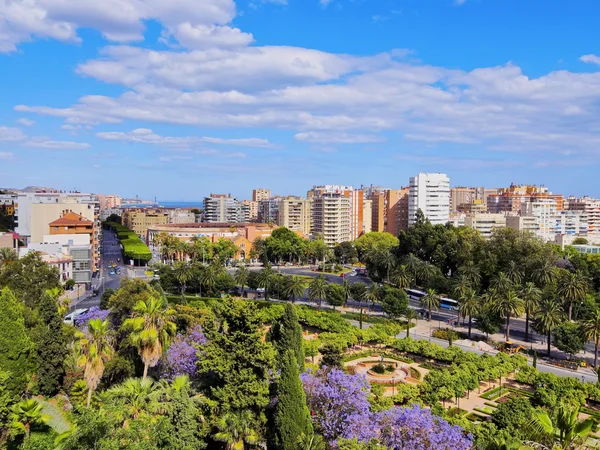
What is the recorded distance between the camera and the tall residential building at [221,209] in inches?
7229

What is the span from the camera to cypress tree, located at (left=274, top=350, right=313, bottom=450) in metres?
20.5

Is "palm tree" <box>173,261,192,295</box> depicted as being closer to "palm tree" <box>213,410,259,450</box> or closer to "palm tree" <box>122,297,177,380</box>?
"palm tree" <box>122,297,177,380</box>

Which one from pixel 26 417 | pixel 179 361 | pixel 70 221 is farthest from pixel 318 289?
pixel 70 221

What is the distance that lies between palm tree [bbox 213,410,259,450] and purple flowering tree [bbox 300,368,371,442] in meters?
3.08

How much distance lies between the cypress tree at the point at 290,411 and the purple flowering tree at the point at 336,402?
4.56ft

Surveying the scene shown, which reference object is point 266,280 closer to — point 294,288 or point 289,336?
point 294,288

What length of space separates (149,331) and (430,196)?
109474 mm

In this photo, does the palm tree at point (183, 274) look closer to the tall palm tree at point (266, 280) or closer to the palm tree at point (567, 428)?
the tall palm tree at point (266, 280)

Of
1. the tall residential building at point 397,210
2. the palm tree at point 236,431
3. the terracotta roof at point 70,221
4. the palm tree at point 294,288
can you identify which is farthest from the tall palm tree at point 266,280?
the tall residential building at point 397,210

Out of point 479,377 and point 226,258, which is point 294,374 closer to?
point 479,377

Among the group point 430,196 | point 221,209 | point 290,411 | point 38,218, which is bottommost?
point 290,411

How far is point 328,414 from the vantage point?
22172 millimetres

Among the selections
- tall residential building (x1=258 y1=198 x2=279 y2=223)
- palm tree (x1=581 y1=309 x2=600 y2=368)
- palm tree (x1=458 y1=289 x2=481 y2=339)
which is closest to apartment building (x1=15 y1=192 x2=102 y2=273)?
palm tree (x1=458 y1=289 x2=481 y2=339)

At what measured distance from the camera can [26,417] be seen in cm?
2159
